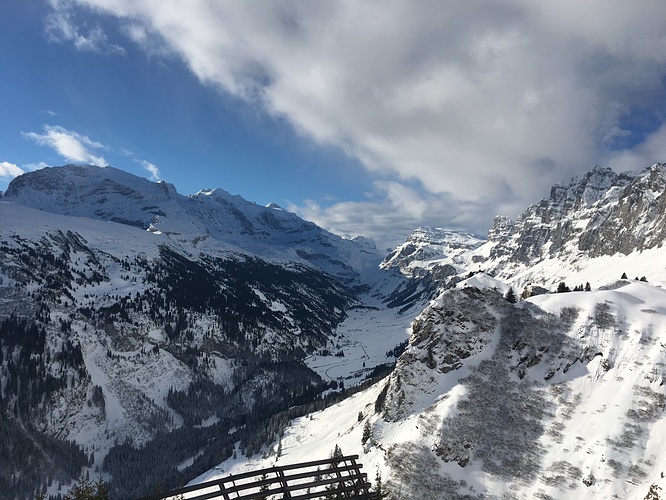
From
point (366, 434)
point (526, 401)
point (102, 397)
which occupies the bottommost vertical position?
point (102, 397)

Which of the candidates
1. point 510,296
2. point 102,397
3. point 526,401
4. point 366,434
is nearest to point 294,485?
point 526,401

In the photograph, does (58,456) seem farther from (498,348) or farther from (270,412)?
(498,348)

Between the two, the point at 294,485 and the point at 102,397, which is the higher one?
the point at 294,485

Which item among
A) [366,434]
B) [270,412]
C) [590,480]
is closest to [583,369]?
[590,480]

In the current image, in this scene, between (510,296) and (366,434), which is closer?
(366,434)

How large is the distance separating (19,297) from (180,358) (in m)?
77.3

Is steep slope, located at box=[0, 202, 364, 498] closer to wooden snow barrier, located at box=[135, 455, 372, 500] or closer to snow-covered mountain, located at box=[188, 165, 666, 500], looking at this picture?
snow-covered mountain, located at box=[188, 165, 666, 500]

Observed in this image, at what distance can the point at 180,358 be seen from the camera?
199625mm

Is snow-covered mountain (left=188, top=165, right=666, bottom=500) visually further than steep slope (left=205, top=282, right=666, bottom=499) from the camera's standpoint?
No

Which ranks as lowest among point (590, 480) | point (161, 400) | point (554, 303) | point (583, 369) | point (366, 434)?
point (161, 400)

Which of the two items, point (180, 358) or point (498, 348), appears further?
point (180, 358)

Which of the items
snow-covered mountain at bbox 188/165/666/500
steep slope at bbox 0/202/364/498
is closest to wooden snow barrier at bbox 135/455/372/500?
snow-covered mountain at bbox 188/165/666/500

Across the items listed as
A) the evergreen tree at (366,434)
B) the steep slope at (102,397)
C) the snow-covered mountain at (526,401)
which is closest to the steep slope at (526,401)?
the snow-covered mountain at (526,401)

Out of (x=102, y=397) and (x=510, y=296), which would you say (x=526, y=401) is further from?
(x=102, y=397)
